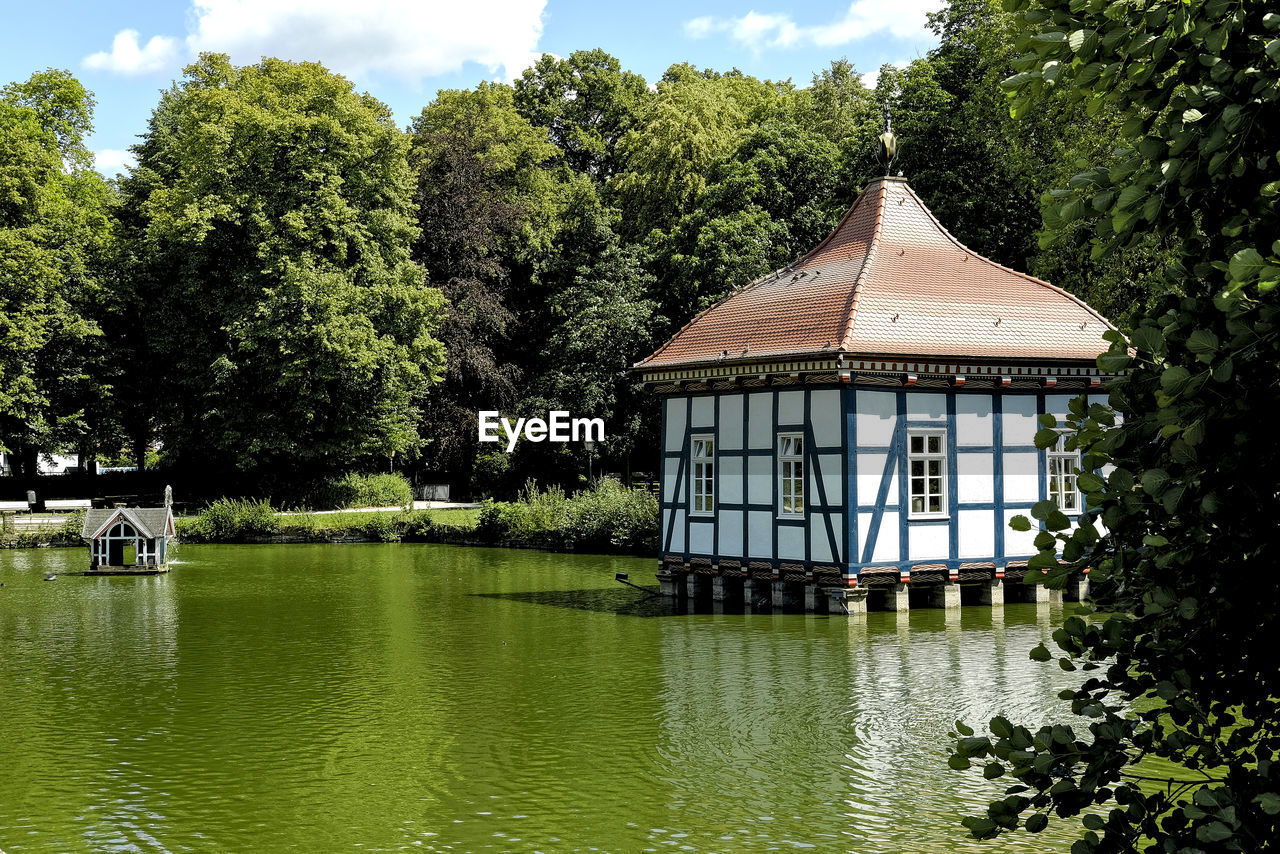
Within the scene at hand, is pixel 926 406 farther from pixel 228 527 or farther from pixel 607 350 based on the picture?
pixel 228 527

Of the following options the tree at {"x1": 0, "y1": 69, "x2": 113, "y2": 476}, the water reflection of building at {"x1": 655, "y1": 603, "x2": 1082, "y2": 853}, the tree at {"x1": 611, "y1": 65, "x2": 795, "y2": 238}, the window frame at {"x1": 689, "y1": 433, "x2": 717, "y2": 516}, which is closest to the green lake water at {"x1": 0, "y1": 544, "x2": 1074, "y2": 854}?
the water reflection of building at {"x1": 655, "y1": 603, "x2": 1082, "y2": 853}

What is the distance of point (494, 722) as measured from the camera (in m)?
12.8

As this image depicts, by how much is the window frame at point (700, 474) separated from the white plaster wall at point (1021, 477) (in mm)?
4835

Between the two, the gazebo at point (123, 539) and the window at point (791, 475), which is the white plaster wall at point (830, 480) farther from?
the gazebo at point (123, 539)

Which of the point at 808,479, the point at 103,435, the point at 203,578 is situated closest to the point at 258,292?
the point at 103,435

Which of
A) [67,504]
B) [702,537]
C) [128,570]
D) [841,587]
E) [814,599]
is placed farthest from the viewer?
[67,504]

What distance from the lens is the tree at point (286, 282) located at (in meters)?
38.9

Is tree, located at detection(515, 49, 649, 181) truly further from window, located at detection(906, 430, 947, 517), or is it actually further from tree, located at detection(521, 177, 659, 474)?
window, located at detection(906, 430, 947, 517)

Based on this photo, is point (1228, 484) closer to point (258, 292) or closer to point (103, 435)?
point (258, 292)

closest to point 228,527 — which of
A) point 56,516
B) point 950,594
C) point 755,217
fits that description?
point 56,516

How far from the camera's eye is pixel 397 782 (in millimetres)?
10586

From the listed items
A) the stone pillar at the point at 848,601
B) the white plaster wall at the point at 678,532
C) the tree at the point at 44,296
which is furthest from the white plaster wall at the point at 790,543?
the tree at the point at 44,296

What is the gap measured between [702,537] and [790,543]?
213 cm

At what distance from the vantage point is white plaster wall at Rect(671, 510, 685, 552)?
73.6 feet
